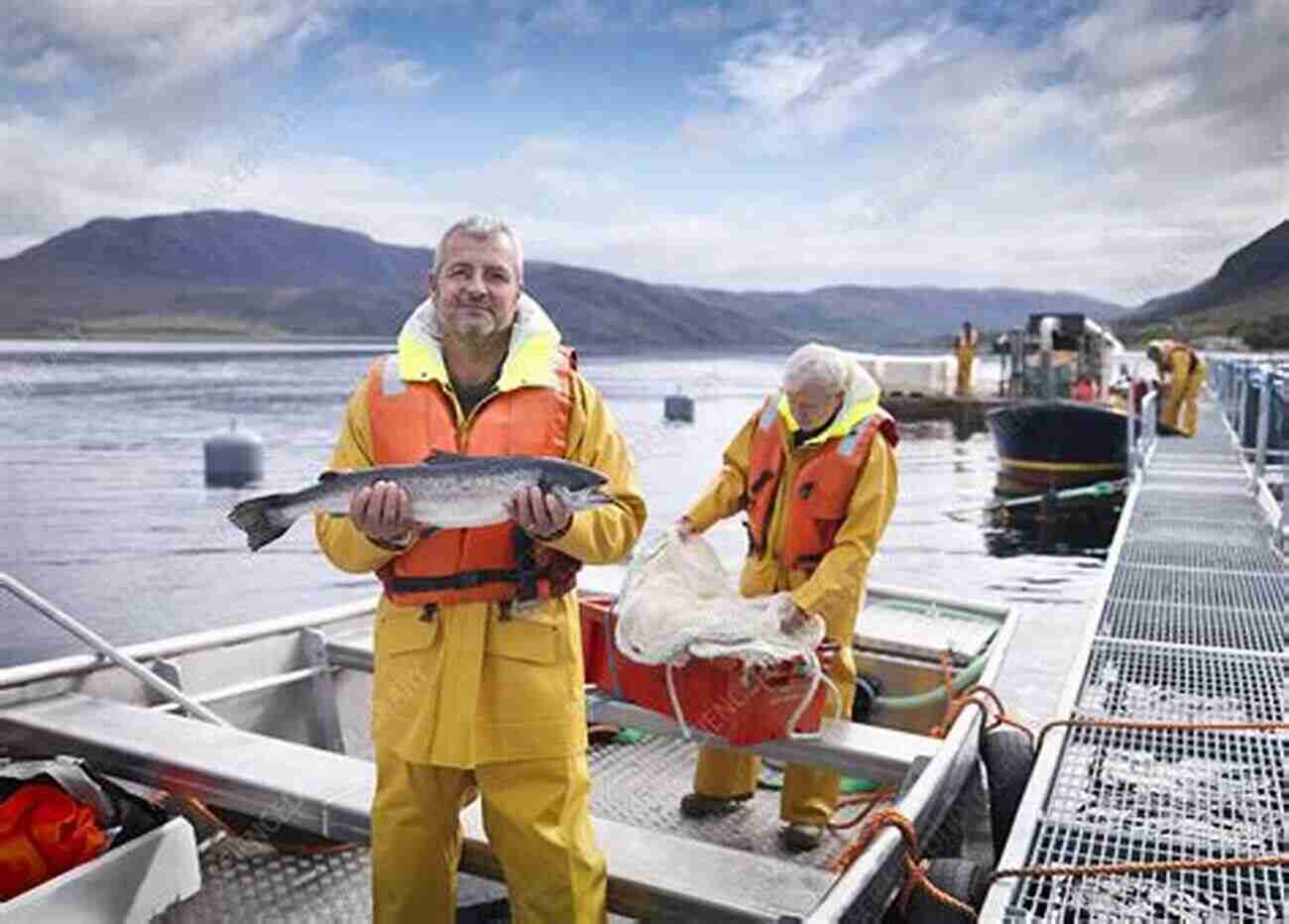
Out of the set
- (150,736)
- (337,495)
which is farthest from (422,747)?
(150,736)

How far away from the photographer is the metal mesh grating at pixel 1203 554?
8375mm

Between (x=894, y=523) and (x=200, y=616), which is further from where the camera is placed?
(x=894, y=523)

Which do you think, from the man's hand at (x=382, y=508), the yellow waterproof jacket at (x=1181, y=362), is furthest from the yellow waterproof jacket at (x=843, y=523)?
the yellow waterproof jacket at (x=1181, y=362)

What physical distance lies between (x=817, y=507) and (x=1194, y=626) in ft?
9.67

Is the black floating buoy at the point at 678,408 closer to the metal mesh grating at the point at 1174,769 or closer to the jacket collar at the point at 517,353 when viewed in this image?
the metal mesh grating at the point at 1174,769

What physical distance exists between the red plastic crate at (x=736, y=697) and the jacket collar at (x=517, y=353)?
1629mm

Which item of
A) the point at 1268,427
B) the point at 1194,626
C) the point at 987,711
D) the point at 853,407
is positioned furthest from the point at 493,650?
the point at 1268,427

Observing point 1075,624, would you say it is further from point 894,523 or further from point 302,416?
point 302,416

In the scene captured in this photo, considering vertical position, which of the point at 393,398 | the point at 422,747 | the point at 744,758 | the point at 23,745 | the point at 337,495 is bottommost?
the point at 744,758

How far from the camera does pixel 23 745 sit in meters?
4.45

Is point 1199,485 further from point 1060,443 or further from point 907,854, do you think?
point 1060,443

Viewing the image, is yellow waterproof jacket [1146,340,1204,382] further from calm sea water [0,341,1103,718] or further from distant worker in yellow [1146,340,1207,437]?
calm sea water [0,341,1103,718]

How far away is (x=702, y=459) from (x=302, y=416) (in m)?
25.5

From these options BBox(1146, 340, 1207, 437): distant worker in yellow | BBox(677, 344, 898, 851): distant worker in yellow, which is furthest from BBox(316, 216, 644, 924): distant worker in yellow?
BBox(1146, 340, 1207, 437): distant worker in yellow
